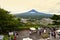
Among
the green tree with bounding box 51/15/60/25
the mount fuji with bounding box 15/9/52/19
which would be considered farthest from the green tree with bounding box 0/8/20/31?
the green tree with bounding box 51/15/60/25

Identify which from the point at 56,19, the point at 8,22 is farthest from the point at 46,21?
the point at 8,22

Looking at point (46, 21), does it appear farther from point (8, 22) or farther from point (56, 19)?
point (8, 22)

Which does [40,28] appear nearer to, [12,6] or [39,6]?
[39,6]

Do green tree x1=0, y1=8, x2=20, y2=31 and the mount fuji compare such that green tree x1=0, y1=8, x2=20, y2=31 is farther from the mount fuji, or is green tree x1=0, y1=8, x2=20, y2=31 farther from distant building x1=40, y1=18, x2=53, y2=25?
distant building x1=40, y1=18, x2=53, y2=25

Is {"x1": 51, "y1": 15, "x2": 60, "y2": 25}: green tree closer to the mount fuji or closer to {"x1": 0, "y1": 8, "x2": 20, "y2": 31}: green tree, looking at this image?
the mount fuji

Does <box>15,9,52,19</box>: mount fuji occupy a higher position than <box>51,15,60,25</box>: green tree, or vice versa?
<box>15,9,52,19</box>: mount fuji

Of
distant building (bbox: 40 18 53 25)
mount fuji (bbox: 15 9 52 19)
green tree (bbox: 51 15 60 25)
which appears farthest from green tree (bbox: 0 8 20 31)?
green tree (bbox: 51 15 60 25)

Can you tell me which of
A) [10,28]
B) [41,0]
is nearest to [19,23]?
[10,28]

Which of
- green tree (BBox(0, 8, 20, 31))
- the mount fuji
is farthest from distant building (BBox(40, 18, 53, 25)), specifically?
green tree (BBox(0, 8, 20, 31))

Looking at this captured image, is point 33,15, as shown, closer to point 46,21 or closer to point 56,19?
point 46,21

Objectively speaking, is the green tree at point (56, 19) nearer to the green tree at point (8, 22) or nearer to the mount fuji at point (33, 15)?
the mount fuji at point (33, 15)

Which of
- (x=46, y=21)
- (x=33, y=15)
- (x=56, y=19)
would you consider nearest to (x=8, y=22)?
(x=33, y=15)
